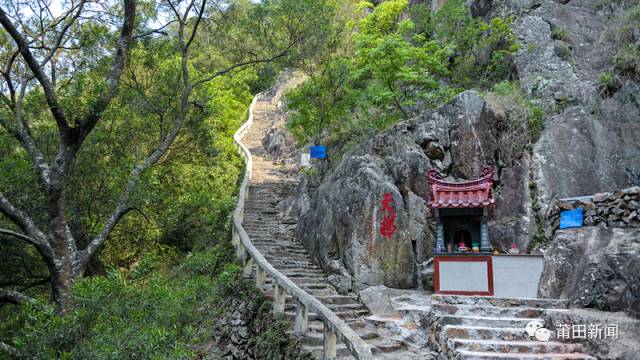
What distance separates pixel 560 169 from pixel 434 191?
3450mm

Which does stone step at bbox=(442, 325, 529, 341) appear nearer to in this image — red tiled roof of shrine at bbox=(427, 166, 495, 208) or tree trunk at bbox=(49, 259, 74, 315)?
red tiled roof of shrine at bbox=(427, 166, 495, 208)

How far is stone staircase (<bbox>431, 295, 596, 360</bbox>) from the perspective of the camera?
6105mm

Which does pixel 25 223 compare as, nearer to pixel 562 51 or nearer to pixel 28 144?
pixel 28 144

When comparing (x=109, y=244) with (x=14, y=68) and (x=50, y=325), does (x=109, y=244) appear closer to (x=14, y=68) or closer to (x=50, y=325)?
(x=14, y=68)

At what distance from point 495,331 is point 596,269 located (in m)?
1.74

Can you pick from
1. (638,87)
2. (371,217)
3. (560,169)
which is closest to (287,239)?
(371,217)

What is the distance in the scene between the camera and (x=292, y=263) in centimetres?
1062

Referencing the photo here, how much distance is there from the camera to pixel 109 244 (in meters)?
12.9

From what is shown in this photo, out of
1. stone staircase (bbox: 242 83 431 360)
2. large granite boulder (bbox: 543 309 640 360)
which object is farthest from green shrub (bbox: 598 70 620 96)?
stone staircase (bbox: 242 83 431 360)

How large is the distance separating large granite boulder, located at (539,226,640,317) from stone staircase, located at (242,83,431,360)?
2.69 metres

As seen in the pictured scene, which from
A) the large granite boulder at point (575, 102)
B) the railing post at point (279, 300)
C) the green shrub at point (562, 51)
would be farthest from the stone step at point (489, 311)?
the green shrub at point (562, 51)

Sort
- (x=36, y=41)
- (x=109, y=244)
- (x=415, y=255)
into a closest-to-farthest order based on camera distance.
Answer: (x=36, y=41) → (x=415, y=255) → (x=109, y=244)

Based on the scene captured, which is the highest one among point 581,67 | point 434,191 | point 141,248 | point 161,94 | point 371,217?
point 581,67

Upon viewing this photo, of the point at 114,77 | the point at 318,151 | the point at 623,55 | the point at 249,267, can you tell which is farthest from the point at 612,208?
the point at 114,77
